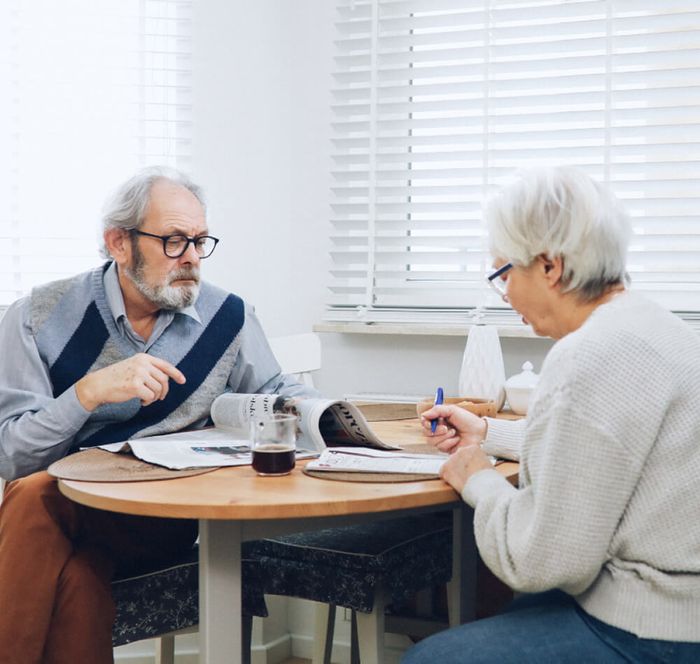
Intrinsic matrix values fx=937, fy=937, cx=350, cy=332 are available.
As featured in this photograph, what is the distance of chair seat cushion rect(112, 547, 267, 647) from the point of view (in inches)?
74.0

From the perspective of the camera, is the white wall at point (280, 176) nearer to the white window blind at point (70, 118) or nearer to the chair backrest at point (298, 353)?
the white window blind at point (70, 118)

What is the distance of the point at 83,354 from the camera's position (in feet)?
6.92

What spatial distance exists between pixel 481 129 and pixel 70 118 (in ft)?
4.16

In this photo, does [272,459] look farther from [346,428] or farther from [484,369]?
[484,369]

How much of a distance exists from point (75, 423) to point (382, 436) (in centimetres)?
64

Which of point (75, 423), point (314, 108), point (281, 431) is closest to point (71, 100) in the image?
point (314, 108)

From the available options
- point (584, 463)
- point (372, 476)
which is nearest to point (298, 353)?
point (372, 476)

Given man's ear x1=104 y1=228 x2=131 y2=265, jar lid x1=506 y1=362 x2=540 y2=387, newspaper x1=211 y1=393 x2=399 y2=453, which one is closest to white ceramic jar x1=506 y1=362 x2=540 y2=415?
jar lid x1=506 y1=362 x2=540 y2=387

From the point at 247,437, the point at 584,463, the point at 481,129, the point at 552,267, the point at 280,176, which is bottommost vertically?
the point at 247,437

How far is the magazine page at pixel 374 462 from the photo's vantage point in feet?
5.29

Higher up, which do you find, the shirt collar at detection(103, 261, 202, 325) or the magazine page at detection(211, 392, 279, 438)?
the shirt collar at detection(103, 261, 202, 325)

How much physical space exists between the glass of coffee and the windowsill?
4.33ft

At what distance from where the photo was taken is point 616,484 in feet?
4.21

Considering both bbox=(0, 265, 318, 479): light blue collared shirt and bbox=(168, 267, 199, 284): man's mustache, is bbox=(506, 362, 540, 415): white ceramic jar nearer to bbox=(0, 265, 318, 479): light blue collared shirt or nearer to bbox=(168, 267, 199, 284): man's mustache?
bbox=(0, 265, 318, 479): light blue collared shirt
